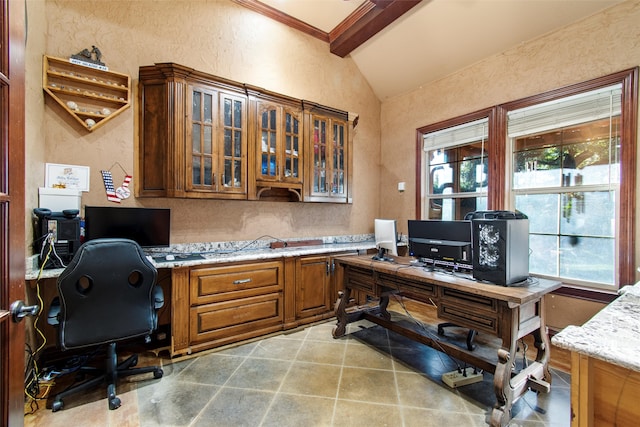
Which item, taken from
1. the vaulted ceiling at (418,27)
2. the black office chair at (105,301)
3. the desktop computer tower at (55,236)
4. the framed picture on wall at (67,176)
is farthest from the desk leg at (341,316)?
the vaulted ceiling at (418,27)

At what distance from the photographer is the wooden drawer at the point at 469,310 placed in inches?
74.9

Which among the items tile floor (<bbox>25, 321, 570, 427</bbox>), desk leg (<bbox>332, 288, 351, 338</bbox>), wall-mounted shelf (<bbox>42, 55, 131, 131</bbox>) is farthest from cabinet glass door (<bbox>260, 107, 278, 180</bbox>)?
tile floor (<bbox>25, 321, 570, 427</bbox>)

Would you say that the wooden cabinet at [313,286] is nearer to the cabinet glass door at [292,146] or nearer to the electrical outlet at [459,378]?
the cabinet glass door at [292,146]

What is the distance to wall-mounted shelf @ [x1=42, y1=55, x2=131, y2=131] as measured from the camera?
250cm

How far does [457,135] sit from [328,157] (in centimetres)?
185

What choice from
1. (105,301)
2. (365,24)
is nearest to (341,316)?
(105,301)

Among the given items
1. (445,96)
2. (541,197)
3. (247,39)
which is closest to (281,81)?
(247,39)

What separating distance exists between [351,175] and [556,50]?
2.62 metres

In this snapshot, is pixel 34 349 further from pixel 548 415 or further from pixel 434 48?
pixel 434 48

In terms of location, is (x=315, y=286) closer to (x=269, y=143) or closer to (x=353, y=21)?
(x=269, y=143)

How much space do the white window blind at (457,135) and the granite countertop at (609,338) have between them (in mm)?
3030

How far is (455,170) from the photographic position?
4047 millimetres

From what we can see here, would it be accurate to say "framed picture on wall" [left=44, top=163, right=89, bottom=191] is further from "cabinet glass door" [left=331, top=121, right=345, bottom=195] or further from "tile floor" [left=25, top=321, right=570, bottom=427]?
"cabinet glass door" [left=331, top=121, right=345, bottom=195]

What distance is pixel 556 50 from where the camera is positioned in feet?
9.75
